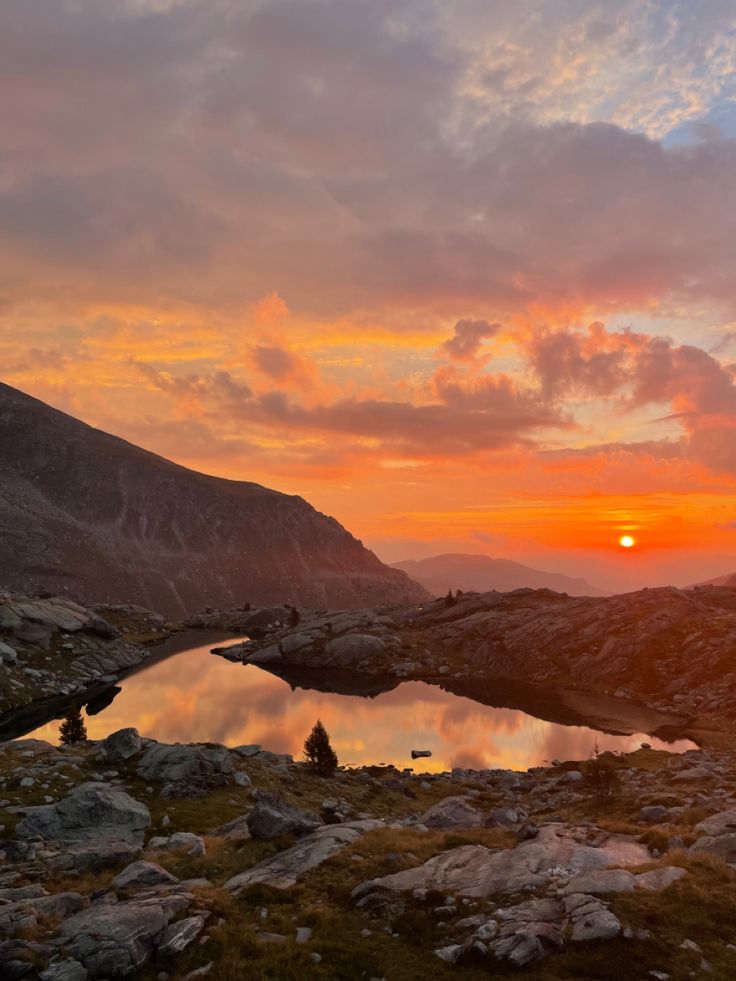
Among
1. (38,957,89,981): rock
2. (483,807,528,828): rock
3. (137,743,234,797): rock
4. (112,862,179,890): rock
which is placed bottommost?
(137,743,234,797): rock

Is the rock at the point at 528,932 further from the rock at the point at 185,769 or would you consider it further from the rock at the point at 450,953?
the rock at the point at 185,769

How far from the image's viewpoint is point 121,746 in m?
43.7

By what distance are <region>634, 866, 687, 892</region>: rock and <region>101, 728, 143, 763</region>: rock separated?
35.0 meters

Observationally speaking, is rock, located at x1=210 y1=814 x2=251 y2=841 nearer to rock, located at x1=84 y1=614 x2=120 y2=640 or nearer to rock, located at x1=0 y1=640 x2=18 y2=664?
rock, located at x1=0 y1=640 x2=18 y2=664

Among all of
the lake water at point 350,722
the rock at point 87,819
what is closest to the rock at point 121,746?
the rock at point 87,819

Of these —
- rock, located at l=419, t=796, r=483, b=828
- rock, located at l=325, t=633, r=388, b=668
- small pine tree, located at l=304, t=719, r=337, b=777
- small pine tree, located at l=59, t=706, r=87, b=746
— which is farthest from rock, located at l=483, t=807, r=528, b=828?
rock, located at l=325, t=633, r=388, b=668

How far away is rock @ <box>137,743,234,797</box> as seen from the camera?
38.9m

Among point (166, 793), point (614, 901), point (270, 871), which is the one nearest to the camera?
point (614, 901)

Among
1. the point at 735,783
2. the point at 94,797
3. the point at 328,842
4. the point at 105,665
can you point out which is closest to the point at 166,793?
the point at 94,797

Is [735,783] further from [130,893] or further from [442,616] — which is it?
[442,616]

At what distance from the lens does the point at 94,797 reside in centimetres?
3184

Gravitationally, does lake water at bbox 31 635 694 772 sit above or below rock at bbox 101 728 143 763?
below

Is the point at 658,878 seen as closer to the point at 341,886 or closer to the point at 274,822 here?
the point at 341,886

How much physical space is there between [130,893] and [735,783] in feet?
132
